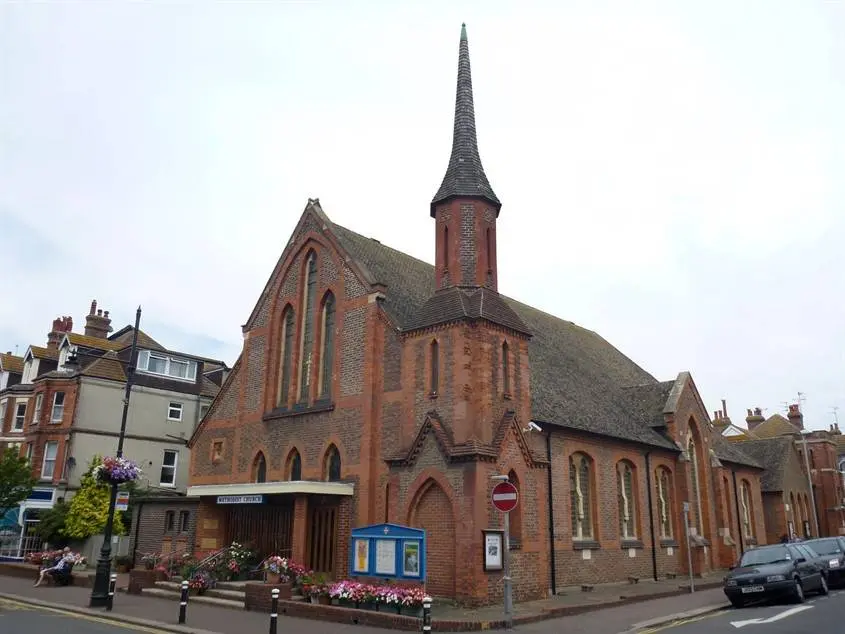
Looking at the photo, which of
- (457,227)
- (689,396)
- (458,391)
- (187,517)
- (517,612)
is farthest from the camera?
(689,396)

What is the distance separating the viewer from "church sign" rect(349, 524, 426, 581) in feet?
57.0

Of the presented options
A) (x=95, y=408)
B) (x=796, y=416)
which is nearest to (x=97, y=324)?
(x=95, y=408)

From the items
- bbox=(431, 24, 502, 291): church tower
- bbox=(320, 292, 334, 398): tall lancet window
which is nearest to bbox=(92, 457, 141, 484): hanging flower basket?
bbox=(320, 292, 334, 398): tall lancet window

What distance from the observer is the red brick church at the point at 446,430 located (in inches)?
781

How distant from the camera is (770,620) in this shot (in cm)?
1570

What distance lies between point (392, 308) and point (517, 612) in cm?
1082

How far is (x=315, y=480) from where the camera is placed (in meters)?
23.8

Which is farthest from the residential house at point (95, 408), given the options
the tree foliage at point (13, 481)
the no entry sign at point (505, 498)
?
the no entry sign at point (505, 498)

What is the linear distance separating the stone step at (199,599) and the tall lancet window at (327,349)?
749cm

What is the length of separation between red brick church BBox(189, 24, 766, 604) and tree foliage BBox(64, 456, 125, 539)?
5.63m

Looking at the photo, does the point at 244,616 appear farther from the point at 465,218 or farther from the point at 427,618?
the point at 465,218

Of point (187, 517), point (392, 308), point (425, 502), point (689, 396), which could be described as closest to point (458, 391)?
point (425, 502)

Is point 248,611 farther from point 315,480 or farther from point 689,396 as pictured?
point 689,396

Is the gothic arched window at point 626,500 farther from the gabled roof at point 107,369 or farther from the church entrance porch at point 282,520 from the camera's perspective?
the gabled roof at point 107,369
